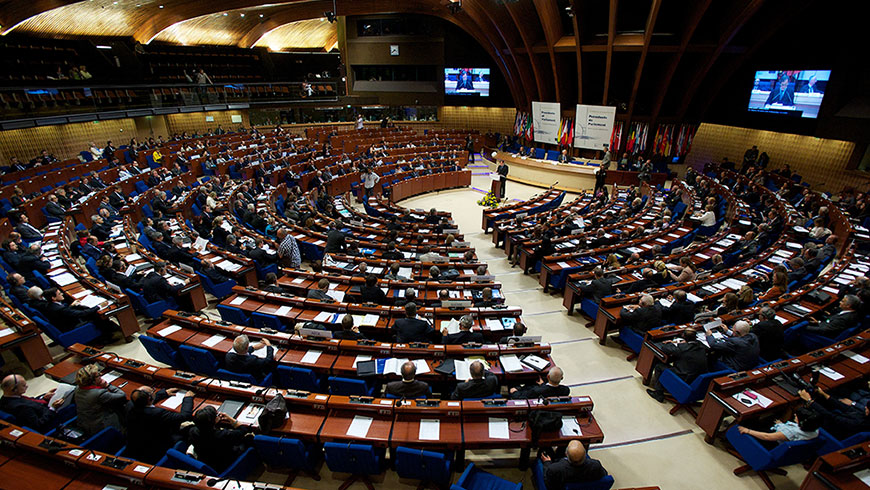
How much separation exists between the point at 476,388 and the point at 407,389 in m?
1.04

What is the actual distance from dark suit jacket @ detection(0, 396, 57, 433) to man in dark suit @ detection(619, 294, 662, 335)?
9664mm

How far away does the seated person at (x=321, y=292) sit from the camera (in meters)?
8.84

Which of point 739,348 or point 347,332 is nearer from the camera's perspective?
point 739,348

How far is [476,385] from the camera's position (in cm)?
615

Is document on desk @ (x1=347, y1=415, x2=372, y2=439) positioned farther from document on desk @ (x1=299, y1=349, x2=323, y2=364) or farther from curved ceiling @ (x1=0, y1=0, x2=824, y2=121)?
curved ceiling @ (x1=0, y1=0, x2=824, y2=121)

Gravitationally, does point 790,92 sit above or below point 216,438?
above

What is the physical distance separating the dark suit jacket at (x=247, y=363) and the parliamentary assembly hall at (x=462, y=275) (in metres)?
0.04

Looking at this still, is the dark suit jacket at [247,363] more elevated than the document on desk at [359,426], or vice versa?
the dark suit jacket at [247,363]

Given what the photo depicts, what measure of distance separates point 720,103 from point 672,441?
1003 inches

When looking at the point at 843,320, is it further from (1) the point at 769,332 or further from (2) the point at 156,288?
(2) the point at 156,288

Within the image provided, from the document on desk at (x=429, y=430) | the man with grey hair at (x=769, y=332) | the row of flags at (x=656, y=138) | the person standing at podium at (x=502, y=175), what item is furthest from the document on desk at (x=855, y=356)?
the row of flags at (x=656, y=138)

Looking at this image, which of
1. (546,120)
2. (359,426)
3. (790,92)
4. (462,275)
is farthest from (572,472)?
(546,120)

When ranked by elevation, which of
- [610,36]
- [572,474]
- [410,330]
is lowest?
[572,474]

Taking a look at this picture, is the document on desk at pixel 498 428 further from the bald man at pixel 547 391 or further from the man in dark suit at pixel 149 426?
the man in dark suit at pixel 149 426
